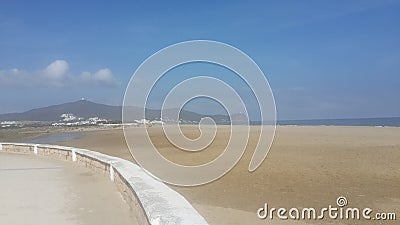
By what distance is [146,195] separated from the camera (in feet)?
16.2

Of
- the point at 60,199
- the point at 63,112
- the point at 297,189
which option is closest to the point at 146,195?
the point at 60,199

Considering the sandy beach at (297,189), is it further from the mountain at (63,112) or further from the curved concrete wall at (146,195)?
the mountain at (63,112)

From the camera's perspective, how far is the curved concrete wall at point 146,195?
148 inches

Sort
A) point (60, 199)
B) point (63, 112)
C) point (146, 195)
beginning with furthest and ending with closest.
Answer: point (63, 112)
point (60, 199)
point (146, 195)

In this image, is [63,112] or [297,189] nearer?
[297,189]

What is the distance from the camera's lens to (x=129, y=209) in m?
6.35

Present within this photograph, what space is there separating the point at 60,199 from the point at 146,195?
297 cm

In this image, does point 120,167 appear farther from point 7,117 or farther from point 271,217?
point 7,117

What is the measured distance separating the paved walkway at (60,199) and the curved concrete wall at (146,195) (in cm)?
25

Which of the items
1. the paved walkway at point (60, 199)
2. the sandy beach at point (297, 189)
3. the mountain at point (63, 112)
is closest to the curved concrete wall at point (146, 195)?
the paved walkway at point (60, 199)

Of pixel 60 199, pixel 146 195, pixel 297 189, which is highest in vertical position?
pixel 146 195

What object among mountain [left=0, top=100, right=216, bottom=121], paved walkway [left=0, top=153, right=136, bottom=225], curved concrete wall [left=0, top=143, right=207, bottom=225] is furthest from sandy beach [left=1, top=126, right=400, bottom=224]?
mountain [left=0, top=100, right=216, bottom=121]

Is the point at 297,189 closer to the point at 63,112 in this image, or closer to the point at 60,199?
the point at 60,199

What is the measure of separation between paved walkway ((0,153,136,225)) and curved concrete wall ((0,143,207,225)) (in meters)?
0.25
